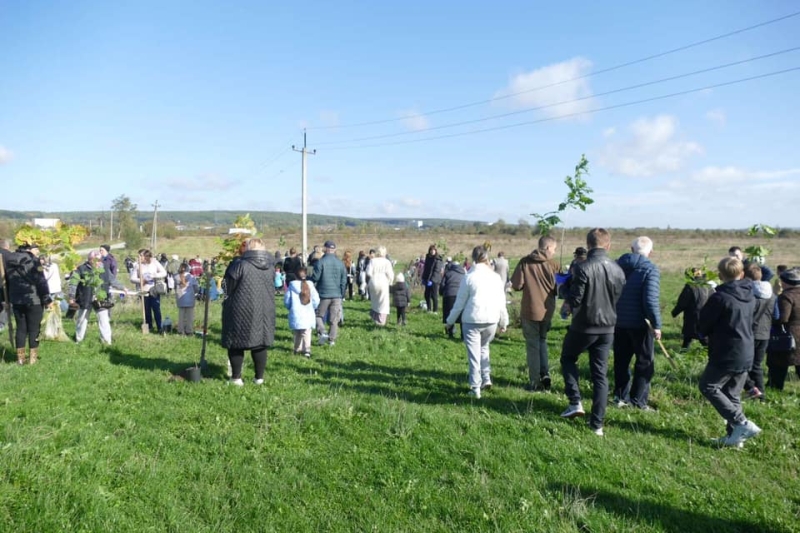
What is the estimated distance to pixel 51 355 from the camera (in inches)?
334

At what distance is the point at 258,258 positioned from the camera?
6.84 meters

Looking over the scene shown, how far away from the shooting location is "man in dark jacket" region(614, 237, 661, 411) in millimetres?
6227

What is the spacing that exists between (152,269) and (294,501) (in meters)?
9.13

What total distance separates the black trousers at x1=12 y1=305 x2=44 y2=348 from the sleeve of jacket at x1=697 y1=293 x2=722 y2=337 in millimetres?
9497

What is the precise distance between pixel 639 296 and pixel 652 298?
172 millimetres

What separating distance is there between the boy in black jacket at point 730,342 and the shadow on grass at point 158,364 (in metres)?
6.36

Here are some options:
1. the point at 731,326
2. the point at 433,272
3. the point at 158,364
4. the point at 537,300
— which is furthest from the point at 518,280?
the point at 433,272

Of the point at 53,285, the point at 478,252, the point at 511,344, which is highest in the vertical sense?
the point at 478,252

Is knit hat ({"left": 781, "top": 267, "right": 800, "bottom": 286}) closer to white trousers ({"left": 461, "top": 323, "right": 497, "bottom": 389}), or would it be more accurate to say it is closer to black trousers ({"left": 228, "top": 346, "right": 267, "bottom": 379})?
white trousers ({"left": 461, "top": 323, "right": 497, "bottom": 389})

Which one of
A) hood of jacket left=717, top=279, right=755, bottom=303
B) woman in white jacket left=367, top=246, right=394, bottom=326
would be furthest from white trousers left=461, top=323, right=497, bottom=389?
woman in white jacket left=367, top=246, right=394, bottom=326

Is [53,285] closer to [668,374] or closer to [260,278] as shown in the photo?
[260,278]

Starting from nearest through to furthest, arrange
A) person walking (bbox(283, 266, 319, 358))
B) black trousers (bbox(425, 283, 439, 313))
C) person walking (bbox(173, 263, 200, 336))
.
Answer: person walking (bbox(283, 266, 319, 358)), person walking (bbox(173, 263, 200, 336)), black trousers (bbox(425, 283, 439, 313))

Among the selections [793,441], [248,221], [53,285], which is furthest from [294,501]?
[53,285]

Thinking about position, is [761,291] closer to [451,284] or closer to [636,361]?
[636,361]
